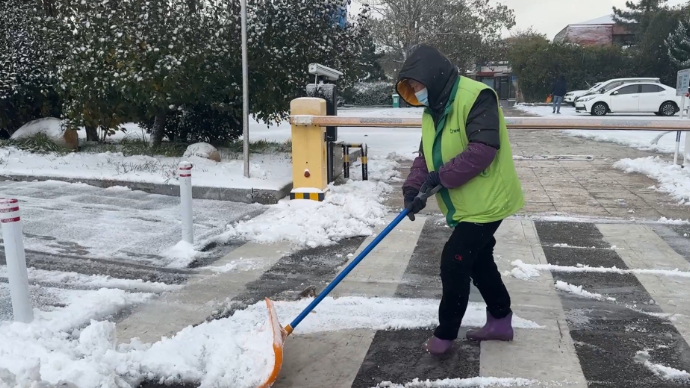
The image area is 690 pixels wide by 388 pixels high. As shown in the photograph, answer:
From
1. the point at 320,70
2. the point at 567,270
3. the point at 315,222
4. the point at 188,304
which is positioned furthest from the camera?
the point at 320,70

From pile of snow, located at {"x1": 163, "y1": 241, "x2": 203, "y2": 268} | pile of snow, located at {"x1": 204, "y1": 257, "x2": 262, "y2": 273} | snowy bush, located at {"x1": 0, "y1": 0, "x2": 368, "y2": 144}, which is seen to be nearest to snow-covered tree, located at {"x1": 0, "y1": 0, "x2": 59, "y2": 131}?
snowy bush, located at {"x1": 0, "y1": 0, "x2": 368, "y2": 144}

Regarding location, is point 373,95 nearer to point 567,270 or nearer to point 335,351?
point 567,270

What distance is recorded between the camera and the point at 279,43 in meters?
11.0

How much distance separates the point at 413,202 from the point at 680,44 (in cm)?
4095

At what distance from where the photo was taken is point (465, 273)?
11.2ft

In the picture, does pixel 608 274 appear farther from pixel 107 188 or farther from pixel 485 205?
pixel 107 188

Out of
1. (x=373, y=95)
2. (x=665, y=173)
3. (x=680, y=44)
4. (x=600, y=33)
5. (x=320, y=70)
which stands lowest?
(x=665, y=173)

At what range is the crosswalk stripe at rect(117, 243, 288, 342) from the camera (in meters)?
4.00

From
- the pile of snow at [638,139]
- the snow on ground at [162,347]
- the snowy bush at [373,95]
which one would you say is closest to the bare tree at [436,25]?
the snowy bush at [373,95]

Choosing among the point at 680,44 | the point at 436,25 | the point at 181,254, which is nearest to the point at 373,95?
the point at 436,25

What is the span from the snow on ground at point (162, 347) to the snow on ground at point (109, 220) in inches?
65.9

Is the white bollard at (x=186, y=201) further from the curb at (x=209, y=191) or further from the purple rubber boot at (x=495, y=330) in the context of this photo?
the purple rubber boot at (x=495, y=330)

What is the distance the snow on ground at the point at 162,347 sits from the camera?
3.08 metres

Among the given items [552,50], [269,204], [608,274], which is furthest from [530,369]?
[552,50]
